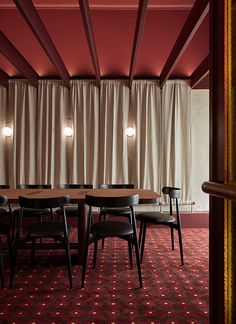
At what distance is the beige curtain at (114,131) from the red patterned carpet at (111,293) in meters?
2.12

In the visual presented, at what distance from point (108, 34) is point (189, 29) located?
4.02 ft

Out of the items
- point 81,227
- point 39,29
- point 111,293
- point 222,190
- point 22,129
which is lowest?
point 111,293

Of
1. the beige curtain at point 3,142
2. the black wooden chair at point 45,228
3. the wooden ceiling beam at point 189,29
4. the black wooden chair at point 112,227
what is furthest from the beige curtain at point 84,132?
the black wooden chair at point 112,227

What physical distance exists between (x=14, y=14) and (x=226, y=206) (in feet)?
11.7

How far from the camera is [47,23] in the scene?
3.69 meters

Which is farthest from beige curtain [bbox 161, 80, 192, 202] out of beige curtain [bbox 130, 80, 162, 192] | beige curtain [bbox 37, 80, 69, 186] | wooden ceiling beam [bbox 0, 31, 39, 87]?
wooden ceiling beam [bbox 0, 31, 39, 87]

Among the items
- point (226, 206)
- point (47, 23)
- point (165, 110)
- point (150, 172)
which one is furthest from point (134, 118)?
point (226, 206)

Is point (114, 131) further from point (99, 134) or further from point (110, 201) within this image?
point (110, 201)

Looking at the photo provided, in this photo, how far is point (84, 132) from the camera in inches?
217

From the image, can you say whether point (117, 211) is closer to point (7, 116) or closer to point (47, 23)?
point (47, 23)

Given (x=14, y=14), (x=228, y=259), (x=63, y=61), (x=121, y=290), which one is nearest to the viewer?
(x=228, y=259)

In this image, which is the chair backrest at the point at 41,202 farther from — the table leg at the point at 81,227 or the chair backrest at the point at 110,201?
the table leg at the point at 81,227

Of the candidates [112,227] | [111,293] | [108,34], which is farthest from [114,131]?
[111,293]

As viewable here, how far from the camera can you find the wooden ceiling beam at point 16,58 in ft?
12.4
